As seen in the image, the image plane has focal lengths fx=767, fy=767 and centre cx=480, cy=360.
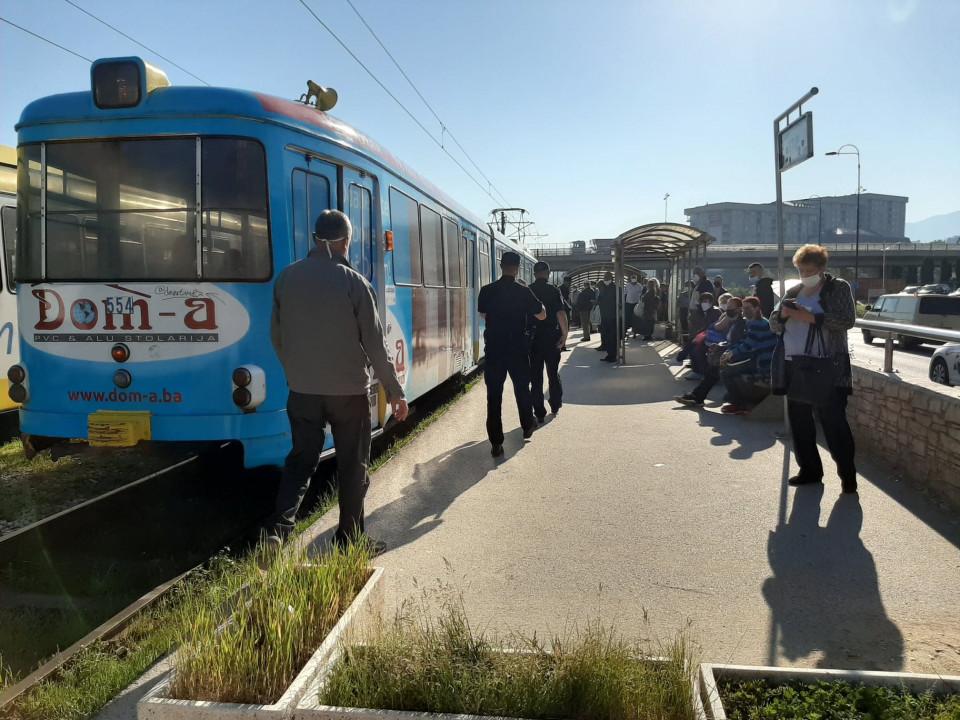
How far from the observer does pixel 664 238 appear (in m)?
17.0

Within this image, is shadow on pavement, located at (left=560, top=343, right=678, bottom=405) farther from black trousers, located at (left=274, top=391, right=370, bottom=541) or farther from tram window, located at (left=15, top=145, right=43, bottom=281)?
tram window, located at (left=15, top=145, right=43, bottom=281)

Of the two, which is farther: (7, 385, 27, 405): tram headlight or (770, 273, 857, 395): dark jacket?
(7, 385, 27, 405): tram headlight

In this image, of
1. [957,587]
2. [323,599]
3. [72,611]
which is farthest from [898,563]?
[72,611]

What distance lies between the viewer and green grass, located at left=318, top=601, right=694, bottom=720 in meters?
2.62

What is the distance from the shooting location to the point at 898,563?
4.55m

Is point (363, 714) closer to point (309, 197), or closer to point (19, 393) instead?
point (309, 197)

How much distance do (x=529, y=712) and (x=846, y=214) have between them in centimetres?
21270

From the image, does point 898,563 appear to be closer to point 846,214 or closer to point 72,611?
point 72,611

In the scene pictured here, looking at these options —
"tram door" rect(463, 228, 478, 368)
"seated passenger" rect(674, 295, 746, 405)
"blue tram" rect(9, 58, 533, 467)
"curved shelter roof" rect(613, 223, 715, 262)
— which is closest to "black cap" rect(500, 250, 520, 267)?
"blue tram" rect(9, 58, 533, 467)

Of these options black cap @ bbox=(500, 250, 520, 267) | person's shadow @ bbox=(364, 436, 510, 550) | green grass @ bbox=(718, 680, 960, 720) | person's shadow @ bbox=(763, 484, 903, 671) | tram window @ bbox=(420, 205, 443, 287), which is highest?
tram window @ bbox=(420, 205, 443, 287)

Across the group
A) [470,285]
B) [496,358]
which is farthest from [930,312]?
[496,358]

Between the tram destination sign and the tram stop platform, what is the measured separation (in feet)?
Result: 9.51

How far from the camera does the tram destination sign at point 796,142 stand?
736cm

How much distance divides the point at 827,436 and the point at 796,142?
341cm
